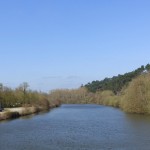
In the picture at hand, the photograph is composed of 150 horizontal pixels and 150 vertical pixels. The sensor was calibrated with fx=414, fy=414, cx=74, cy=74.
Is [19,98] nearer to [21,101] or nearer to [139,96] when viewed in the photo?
[21,101]

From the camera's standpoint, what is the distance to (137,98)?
294 ft

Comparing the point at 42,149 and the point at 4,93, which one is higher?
the point at 4,93

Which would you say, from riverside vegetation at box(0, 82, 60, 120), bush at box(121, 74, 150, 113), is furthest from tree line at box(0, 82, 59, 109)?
bush at box(121, 74, 150, 113)

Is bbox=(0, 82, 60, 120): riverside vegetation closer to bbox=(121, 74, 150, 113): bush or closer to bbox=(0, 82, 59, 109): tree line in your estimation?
bbox=(0, 82, 59, 109): tree line

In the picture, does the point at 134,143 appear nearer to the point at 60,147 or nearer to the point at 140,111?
the point at 60,147

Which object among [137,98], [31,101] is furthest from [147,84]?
[31,101]

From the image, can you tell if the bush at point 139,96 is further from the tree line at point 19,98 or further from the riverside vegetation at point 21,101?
the tree line at point 19,98

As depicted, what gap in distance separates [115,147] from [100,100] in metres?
160

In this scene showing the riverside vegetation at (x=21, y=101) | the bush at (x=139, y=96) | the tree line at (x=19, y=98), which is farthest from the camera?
the tree line at (x=19, y=98)

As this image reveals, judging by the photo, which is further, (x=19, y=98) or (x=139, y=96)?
(x=19, y=98)

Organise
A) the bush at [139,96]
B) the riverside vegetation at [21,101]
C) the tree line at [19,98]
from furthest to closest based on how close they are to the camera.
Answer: the tree line at [19,98]
the riverside vegetation at [21,101]
the bush at [139,96]

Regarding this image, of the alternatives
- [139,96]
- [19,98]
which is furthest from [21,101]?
[139,96]

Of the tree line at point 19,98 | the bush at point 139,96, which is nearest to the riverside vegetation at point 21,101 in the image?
the tree line at point 19,98

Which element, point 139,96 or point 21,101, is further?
point 21,101
